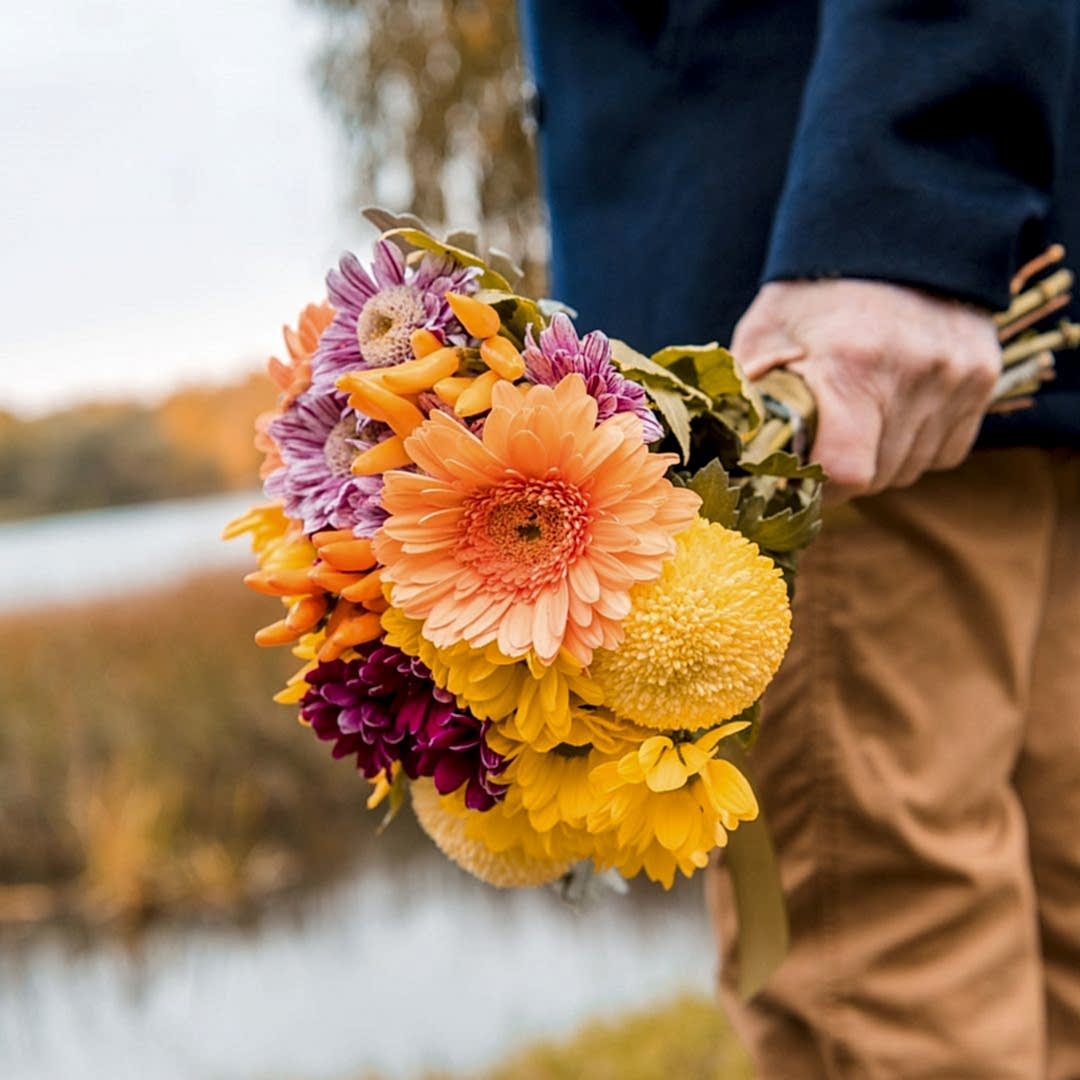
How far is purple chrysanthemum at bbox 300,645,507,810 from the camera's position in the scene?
23.1 inches

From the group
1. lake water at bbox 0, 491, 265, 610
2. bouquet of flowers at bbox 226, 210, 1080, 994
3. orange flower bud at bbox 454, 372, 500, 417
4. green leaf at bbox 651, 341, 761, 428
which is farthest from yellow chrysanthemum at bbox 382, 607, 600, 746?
lake water at bbox 0, 491, 265, 610

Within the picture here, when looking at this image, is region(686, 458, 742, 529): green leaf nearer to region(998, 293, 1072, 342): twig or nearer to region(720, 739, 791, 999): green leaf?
region(720, 739, 791, 999): green leaf

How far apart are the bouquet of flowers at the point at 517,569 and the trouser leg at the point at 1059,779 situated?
41cm

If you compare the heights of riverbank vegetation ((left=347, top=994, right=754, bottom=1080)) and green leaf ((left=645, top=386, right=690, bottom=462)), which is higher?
green leaf ((left=645, top=386, right=690, bottom=462))

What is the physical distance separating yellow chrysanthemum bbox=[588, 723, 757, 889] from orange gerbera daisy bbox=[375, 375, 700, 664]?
0.06m

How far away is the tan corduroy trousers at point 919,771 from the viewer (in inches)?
36.1

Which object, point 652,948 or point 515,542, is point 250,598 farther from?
point 515,542

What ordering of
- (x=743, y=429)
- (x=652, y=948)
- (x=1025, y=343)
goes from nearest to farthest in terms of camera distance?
1. (x=743, y=429)
2. (x=1025, y=343)
3. (x=652, y=948)

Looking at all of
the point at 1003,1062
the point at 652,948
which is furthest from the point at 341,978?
the point at 1003,1062

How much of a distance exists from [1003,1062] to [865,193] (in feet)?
2.15

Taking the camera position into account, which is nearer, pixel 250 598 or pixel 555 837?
pixel 555 837

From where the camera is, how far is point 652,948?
9.00ft

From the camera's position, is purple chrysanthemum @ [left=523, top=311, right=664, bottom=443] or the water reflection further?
the water reflection

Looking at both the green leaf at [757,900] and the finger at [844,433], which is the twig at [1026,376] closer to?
the finger at [844,433]
